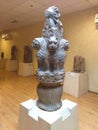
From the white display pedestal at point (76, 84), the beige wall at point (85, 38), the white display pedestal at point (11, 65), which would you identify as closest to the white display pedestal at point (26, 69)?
the white display pedestal at point (11, 65)

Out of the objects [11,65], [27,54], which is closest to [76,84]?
[27,54]

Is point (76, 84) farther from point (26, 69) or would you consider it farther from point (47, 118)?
point (26, 69)

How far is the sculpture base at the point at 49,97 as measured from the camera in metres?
1.20

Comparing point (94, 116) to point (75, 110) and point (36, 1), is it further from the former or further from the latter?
point (36, 1)

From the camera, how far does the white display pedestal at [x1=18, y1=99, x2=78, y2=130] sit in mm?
1053

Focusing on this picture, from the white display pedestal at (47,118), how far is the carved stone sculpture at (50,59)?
0.08 m

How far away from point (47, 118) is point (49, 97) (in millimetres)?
194

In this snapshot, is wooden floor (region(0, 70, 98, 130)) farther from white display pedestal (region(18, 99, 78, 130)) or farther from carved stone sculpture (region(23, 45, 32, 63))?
carved stone sculpture (region(23, 45, 32, 63))

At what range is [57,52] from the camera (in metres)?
1.15

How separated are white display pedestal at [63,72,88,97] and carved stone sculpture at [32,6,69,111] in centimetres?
169

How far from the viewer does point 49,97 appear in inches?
47.3

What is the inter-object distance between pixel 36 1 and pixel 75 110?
243 cm

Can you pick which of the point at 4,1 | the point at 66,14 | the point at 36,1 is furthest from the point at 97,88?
the point at 4,1

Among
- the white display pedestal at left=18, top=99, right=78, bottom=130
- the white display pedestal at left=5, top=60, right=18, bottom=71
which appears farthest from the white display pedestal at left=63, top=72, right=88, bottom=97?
the white display pedestal at left=5, top=60, right=18, bottom=71
